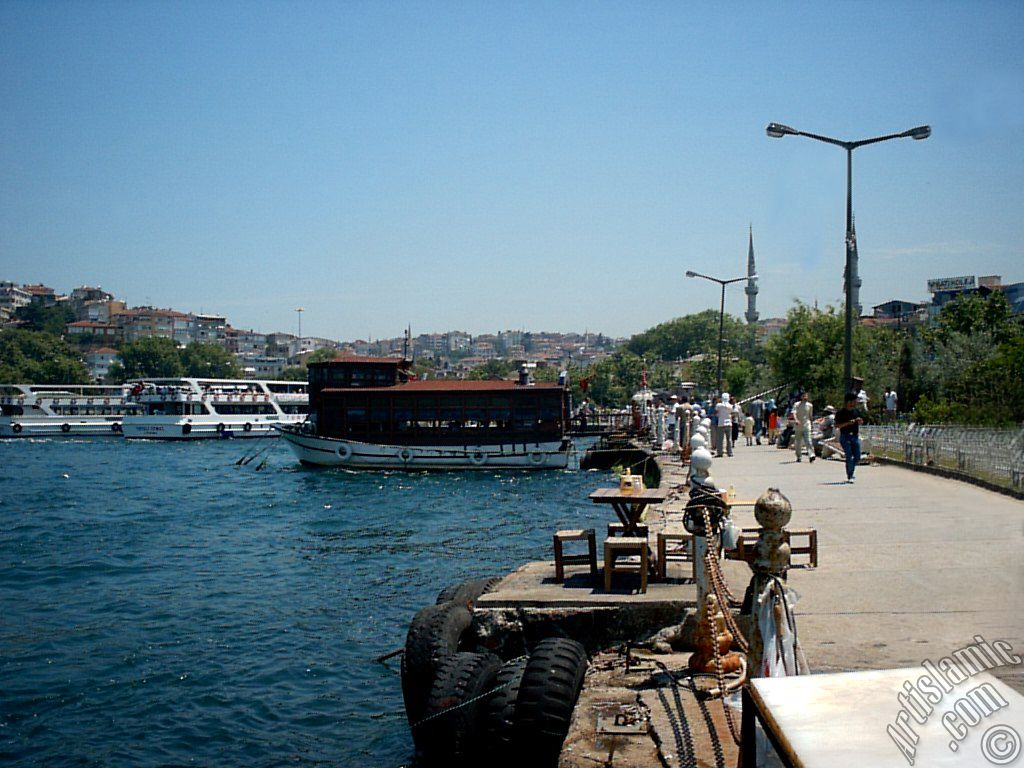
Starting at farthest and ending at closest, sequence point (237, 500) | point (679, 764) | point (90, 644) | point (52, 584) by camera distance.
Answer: point (237, 500) → point (52, 584) → point (90, 644) → point (679, 764)

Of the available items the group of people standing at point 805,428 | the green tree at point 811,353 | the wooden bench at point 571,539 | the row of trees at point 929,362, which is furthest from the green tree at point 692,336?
the wooden bench at point 571,539

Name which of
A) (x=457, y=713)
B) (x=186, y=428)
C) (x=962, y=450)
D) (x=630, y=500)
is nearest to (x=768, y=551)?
(x=457, y=713)

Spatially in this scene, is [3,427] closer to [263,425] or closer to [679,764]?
[263,425]

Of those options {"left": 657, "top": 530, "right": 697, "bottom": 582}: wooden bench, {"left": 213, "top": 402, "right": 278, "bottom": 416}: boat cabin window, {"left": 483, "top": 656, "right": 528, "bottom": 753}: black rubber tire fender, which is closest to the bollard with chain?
{"left": 483, "top": 656, "right": 528, "bottom": 753}: black rubber tire fender

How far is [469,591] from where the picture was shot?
9.77 meters

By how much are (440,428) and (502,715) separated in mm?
37693

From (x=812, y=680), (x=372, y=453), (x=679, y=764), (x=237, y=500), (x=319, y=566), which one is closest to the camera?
(x=812, y=680)

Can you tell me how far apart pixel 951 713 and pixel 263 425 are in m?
74.8

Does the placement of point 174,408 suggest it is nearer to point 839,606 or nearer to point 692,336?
point 839,606

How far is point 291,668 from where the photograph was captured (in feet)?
35.9

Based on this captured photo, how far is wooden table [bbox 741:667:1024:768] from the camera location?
2.11 m

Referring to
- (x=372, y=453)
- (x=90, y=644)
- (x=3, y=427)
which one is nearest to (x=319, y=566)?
(x=90, y=644)

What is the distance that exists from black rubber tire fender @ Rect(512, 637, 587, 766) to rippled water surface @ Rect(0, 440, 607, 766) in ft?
7.77

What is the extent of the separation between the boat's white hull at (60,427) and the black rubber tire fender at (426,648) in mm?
75429
